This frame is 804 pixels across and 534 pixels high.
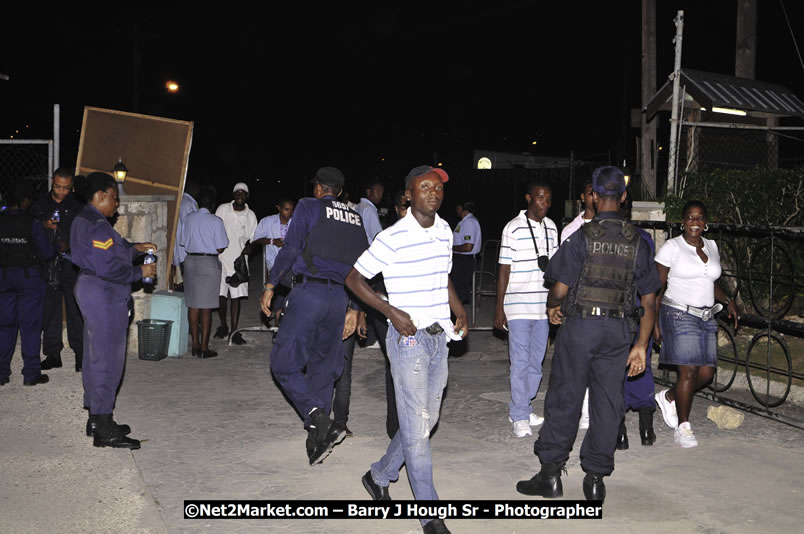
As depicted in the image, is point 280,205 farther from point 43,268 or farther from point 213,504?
point 213,504

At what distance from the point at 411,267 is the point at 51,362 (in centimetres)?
617

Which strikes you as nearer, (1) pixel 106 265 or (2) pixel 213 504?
(2) pixel 213 504

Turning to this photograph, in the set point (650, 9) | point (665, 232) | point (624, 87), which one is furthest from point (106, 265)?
point (624, 87)

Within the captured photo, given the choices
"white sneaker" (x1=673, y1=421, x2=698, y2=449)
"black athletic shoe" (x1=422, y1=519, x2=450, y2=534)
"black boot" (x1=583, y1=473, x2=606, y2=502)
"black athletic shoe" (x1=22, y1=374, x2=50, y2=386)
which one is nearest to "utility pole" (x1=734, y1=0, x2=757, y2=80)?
"white sneaker" (x1=673, y1=421, x2=698, y2=449)

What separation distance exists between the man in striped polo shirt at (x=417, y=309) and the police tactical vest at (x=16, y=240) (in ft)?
16.1

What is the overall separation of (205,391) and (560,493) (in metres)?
4.15

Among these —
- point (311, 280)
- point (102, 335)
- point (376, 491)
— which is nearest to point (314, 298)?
point (311, 280)

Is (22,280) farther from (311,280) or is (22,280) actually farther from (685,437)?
(685,437)

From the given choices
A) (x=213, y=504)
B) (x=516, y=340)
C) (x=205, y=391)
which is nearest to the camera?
(x=213, y=504)

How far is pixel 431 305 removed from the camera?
478cm

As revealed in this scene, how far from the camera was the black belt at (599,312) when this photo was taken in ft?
17.8

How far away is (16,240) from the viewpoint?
843 cm

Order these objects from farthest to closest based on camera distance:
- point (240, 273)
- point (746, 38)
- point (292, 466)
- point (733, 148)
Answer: point (746, 38)
point (733, 148)
point (240, 273)
point (292, 466)

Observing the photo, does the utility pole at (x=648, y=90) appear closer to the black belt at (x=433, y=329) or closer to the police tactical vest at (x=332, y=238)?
the police tactical vest at (x=332, y=238)
